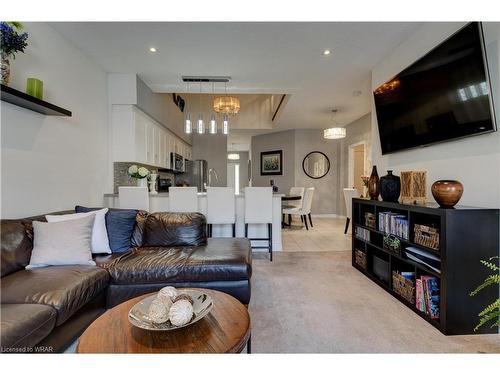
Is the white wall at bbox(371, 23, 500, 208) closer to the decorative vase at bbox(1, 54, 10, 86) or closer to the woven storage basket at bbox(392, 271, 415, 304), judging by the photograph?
the woven storage basket at bbox(392, 271, 415, 304)

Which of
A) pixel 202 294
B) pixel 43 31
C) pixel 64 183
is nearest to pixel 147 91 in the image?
pixel 43 31

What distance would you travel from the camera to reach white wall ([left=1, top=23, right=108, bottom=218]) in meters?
2.18

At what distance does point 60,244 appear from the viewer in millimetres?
1985

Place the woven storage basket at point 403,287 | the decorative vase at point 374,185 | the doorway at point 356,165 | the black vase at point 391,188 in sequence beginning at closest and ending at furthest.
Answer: the woven storage basket at point 403,287
the black vase at point 391,188
the decorative vase at point 374,185
the doorway at point 356,165

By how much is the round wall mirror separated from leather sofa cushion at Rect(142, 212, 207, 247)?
551cm

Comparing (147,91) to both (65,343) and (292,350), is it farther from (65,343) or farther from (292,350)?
(292,350)

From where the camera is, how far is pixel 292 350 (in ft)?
5.31

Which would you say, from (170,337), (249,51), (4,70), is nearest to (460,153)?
(249,51)

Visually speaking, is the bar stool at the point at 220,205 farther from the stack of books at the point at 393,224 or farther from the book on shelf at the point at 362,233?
the stack of books at the point at 393,224

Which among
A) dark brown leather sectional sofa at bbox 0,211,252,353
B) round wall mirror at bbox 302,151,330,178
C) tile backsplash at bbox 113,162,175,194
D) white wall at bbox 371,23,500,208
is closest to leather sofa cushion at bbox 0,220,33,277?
dark brown leather sectional sofa at bbox 0,211,252,353

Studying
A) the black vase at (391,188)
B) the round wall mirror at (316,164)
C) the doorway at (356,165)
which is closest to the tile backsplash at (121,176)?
the black vase at (391,188)

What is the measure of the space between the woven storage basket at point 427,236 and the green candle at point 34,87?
360cm

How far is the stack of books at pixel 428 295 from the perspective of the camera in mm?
1961
